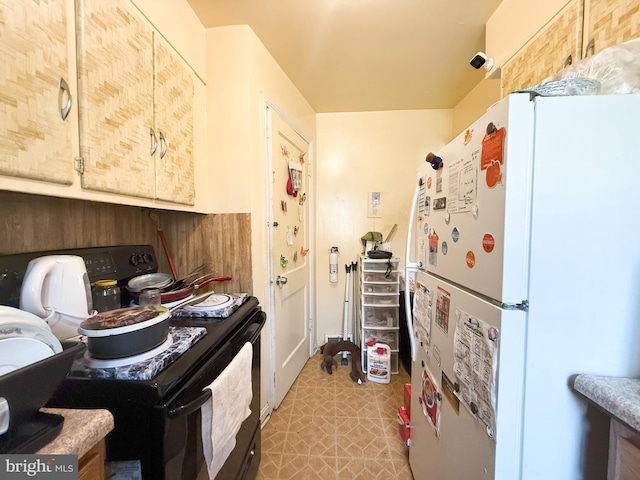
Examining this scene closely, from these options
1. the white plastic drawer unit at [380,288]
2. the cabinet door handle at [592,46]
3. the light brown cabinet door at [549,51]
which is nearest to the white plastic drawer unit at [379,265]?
the white plastic drawer unit at [380,288]

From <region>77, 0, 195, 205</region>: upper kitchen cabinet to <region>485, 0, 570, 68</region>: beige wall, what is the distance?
1689 millimetres

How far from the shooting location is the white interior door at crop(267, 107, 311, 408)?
174cm

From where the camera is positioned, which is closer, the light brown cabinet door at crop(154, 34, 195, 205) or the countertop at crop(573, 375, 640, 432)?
the countertop at crop(573, 375, 640, 432)

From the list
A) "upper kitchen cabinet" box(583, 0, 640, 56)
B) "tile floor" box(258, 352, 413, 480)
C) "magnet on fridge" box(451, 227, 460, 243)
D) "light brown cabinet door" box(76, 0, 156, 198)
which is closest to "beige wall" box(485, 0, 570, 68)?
"upper kitchen cabinet" box(583, 0, 640, 56)

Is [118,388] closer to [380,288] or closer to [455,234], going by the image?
[455,234]

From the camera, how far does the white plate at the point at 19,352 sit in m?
0.43

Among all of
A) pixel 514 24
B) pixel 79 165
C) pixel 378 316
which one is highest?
pixel 514 24

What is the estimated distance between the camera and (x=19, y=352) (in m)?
0.45

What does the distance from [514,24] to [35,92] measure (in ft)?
6.39

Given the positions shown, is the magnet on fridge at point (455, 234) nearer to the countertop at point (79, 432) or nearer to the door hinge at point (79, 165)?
the countertop at point (79, 432)

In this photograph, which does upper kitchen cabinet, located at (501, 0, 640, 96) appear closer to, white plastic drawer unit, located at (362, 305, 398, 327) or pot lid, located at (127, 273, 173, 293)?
white plastic drawer unit, located at (362, 305, 398, 327)

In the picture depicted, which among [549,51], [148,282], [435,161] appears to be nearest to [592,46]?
[549,51]

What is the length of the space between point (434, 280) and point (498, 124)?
0.60m

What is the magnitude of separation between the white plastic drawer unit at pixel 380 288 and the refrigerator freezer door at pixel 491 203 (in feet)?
4.50
